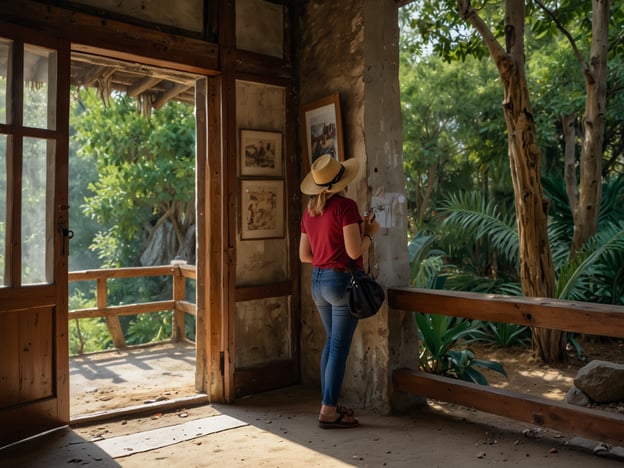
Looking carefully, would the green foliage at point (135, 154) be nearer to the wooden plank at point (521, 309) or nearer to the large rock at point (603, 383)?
the wooden plank at point (521, 309)

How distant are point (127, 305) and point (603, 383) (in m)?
5.43

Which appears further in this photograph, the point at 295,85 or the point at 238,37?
the point at 295,85

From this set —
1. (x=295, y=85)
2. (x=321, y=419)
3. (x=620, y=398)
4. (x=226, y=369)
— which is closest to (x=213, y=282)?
(x=226, y=369)

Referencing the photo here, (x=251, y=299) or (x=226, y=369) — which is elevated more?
(x=251, y=299)

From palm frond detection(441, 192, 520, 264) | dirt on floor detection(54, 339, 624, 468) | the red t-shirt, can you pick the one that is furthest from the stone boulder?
palm frond detection(441, 192, 520, 264)

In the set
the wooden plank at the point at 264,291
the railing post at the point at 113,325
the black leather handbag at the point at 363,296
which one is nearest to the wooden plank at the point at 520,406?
the black leather handbag at the point at 363,296

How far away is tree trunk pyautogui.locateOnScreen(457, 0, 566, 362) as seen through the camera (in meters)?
5.34

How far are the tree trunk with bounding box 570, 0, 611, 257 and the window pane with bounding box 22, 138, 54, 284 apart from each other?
5.49 m

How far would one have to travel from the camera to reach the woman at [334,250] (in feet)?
11.6

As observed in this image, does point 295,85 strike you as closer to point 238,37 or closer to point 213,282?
point 238,37

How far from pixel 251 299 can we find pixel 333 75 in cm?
191

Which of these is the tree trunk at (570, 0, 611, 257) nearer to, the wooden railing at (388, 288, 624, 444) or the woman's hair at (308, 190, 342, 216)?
the wooden railing at (388, 288, 624, 444)

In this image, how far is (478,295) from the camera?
12.0 feet

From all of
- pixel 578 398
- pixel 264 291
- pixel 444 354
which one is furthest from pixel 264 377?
pixel 578 398
